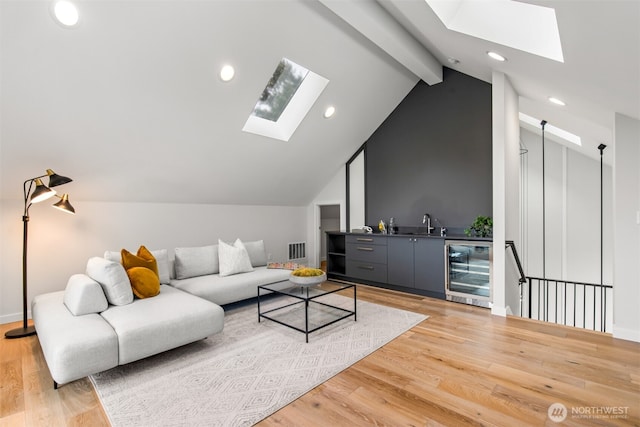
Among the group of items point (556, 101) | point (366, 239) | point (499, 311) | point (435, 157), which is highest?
point (556, 101)

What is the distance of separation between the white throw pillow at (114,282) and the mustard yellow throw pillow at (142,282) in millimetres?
118

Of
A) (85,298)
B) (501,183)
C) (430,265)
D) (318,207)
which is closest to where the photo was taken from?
(85,298)

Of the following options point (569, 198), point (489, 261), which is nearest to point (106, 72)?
point (489, 261)

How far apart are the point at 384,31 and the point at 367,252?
3.13 meters

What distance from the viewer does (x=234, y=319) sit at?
346 cm

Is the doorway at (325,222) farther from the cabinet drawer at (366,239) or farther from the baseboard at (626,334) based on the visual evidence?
the baseboard at (626,334)

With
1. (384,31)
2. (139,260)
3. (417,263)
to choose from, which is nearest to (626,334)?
(417,263)

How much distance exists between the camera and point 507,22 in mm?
2484

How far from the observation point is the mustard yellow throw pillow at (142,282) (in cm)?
298

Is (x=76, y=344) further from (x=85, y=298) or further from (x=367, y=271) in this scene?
(x=367, y=271)

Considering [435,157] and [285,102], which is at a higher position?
[285,102]

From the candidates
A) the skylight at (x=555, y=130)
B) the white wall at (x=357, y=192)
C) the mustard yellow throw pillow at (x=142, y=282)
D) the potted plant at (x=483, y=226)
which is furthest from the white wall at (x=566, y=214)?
the mustard yellow throw pillow at (x=142, y=282)

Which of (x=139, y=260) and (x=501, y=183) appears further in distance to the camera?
(x=501, y=183)

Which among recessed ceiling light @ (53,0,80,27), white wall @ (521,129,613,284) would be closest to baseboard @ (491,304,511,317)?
white wall @ (521,129,613,284)
